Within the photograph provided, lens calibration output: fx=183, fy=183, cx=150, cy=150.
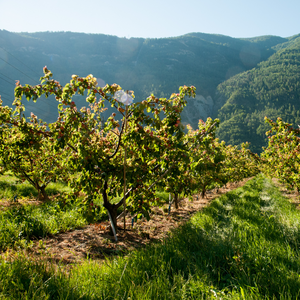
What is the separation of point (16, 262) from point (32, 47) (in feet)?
724

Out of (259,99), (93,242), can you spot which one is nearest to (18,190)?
(93,242)

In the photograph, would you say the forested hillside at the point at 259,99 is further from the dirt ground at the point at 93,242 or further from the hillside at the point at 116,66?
the dirt ground at the point at 93,242

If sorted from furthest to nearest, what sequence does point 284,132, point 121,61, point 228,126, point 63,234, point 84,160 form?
1. point 121,61
2. point 228,126
3. point 284,132
4. point 63,234
5. point 84,160

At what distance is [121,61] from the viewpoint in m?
188

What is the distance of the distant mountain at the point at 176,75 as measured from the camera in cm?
11112

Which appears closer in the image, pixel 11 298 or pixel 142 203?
pixel 11 298

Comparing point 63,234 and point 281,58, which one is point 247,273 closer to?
point 63,234

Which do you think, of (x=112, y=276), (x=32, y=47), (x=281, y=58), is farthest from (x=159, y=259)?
(x=32, y=47)

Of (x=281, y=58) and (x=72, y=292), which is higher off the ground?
(x=281, y=58)

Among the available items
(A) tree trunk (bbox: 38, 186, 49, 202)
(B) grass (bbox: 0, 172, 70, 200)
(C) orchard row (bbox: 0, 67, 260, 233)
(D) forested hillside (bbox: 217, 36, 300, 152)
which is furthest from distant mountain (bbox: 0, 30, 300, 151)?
(C) orchard row (bbox: 0, 67, 260, 233)

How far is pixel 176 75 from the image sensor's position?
15988 cm

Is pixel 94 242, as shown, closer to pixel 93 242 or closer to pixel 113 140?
pixel 93 242

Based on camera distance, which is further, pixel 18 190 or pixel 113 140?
pixel 18 190

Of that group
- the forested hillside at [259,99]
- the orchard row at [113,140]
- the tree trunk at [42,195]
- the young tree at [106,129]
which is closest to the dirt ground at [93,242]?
the young tree at [106,129]
